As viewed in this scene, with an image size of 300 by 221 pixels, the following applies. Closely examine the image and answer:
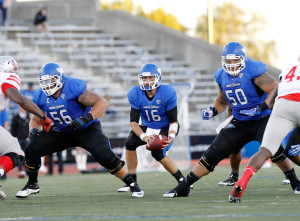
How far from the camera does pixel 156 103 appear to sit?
8.98 meters

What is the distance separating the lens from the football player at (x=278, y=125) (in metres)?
6.59

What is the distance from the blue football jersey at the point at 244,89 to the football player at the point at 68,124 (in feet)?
4.58

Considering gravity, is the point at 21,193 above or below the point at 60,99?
below

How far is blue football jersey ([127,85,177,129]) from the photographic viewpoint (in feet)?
29.3

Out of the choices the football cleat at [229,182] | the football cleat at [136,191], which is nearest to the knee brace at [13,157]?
the football cleat at [136,191]

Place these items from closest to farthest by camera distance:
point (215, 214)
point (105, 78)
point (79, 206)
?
point (215, 214)
point (79, 206)
point (105, 78)

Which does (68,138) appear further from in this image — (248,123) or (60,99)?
(248,123)

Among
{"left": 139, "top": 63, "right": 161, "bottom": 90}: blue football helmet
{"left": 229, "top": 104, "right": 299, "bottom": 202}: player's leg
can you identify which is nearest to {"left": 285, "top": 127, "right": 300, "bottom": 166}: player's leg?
{"left": 229, "top": 104, "right": 299, "bottom": 202}: player's leg

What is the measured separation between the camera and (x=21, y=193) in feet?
26.7

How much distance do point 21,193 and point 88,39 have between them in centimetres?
1578

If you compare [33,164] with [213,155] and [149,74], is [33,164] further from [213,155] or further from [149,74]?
[213,155]

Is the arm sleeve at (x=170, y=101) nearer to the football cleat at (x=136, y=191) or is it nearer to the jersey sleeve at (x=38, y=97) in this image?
the football cleat at (x=136, y=191)

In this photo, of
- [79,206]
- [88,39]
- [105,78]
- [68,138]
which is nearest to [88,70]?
[105,78]

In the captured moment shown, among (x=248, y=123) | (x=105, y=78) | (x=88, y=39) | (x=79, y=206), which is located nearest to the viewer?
(x=79, y=206)
